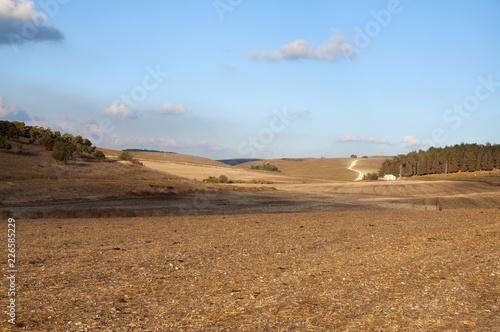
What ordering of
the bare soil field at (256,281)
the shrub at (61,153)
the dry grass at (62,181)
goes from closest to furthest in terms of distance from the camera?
the bare soil field at (256,281)
the dry grass at (62,181)
the shrub at (61,153)

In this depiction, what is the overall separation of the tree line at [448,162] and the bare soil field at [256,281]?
119 metres

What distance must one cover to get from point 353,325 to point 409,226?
621 inches

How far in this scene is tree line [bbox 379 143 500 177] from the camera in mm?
126938

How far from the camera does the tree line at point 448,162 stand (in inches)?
4998

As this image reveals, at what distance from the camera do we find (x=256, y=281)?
34.0 feet

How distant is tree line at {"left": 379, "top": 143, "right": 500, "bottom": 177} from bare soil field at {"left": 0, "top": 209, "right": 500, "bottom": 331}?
11936 centimetres

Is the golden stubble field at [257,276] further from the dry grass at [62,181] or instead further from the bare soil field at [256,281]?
the dry grass at [62,181]

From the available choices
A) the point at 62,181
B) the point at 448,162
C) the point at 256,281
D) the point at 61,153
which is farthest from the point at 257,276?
the point at 448,162

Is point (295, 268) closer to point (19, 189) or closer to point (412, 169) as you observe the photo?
point (19, 189)

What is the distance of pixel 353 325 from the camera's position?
725 cm

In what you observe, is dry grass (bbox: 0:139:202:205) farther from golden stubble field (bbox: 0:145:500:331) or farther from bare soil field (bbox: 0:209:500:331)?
bare soil field (bbox: 0:209:500:331)

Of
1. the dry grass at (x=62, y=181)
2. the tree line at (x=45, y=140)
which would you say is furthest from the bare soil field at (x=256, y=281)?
the tree line at (x=45, y=140)

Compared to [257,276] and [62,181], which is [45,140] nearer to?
[62,181]

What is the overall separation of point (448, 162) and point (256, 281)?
449 ft
